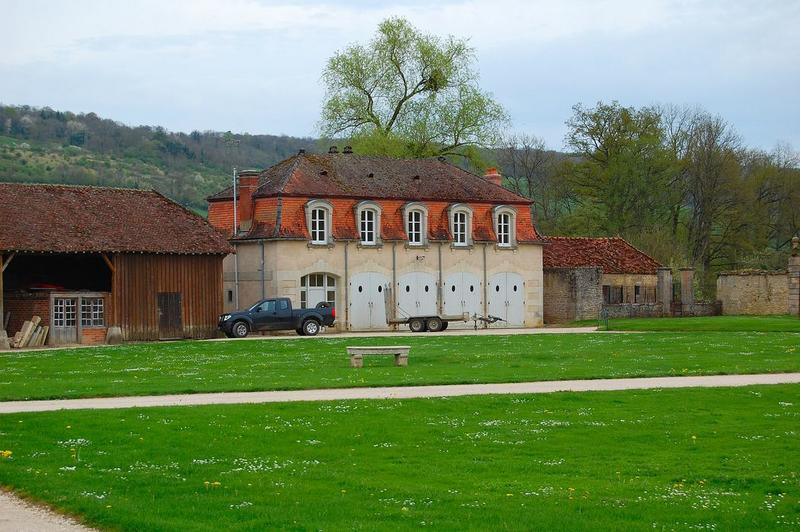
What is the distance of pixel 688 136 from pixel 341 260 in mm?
40334

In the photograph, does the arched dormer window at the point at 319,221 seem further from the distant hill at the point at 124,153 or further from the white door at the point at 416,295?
the distant hill at the point at 124,153

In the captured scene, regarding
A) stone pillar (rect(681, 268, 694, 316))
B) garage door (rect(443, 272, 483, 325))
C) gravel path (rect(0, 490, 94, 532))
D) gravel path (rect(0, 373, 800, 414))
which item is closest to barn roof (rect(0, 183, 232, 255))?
garage door (rect(443, 272, 483, 325))

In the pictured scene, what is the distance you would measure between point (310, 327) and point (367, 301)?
580 centimetres

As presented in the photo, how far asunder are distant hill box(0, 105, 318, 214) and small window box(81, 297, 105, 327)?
61284 mm

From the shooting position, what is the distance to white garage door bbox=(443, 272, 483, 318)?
200 feet

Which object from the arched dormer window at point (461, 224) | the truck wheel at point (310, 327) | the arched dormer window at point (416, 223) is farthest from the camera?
the arched dormer window at point (461, 224)

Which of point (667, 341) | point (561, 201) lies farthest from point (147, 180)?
point (667, 341)

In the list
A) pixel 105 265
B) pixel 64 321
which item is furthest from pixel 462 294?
pixel 64 321

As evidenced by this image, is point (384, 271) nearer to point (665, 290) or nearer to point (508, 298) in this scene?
point (508, 298)

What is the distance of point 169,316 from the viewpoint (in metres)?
51.7

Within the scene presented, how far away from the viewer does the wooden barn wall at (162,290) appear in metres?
50.1

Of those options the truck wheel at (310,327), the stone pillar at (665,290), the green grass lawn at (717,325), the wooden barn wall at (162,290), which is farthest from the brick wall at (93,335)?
the stone pillar at (665,290)

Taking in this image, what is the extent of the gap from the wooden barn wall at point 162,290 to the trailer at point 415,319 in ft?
27.1

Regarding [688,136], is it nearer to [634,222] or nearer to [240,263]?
[634,222]
